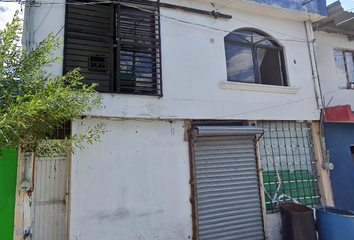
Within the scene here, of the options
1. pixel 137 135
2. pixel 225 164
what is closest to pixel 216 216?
pixel 225 164

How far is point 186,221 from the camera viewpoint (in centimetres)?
521

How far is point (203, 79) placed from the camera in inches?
231

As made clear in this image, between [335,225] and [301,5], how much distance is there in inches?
239

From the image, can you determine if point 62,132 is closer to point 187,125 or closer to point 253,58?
point 187,125

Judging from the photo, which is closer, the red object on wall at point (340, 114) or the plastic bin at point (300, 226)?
the plastic bin at point (300, 226)

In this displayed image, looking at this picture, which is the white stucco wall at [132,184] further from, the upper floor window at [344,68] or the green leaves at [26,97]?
the upper floor window at [344,68]

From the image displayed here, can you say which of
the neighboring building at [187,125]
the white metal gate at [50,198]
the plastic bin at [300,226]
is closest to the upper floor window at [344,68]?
the neighboring building at [187,125]

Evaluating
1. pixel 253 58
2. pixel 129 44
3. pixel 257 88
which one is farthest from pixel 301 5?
pixel 129 44

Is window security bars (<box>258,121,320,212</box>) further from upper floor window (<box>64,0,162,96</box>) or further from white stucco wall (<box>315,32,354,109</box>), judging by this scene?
upper floor window (<box>64,0,162,96</box>)

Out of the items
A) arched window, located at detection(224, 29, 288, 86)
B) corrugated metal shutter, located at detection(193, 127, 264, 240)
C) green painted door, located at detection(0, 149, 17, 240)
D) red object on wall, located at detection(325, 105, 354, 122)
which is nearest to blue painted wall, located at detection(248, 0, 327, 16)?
arched window, located at detection(224, 29, 288, 86)

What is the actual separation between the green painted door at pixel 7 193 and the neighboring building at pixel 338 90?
7.78m

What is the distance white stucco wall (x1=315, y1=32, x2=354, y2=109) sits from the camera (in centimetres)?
759

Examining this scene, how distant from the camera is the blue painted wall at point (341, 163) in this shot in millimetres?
6711

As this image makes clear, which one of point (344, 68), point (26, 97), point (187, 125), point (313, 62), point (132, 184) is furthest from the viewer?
point (344, 68)
